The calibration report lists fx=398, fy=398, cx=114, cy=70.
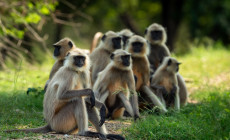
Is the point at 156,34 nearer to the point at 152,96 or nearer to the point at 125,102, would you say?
the point at 152,96

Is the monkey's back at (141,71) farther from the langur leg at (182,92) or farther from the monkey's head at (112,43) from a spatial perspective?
the langur leg at (182,92)

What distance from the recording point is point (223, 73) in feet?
36.1

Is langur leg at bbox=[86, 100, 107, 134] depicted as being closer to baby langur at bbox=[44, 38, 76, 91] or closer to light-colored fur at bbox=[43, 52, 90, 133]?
light-colored fur at bbox=[43, 52, 90, 133]

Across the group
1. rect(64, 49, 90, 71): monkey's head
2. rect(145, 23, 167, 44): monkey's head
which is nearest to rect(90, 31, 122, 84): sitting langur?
rect(145, 23, 167, 44): monkey's head

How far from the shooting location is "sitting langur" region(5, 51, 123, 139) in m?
4.90

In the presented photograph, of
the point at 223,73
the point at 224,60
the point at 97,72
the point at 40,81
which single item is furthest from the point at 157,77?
the point at 224,60

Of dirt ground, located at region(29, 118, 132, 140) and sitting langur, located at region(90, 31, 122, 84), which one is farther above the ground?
sitting langur, located at region(90, 31, 122, 84)

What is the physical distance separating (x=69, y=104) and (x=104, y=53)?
8.82 feet

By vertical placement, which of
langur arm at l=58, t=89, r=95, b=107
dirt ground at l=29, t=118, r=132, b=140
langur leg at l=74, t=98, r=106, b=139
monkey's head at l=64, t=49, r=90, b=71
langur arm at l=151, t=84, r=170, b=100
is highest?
monkey's head at l=64, t=49, r=90, b=71

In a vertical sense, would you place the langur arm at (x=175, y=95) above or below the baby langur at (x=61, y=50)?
below

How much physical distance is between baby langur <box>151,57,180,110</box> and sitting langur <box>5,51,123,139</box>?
2.36 metres

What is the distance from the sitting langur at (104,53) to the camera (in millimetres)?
7355

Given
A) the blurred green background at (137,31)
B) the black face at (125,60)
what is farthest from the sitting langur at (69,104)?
the black face at (125,60)

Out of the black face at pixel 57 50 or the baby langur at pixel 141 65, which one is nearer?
the black face at pixel 57 50
